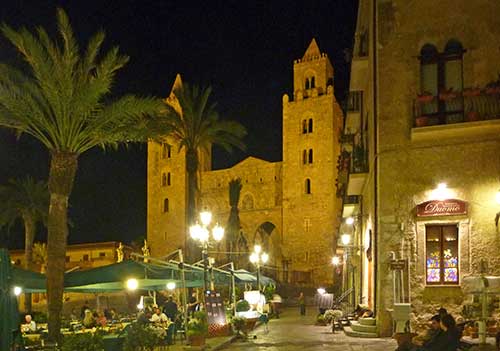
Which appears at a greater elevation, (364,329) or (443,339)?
(443,339)

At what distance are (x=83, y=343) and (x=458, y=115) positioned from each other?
35.0 ft

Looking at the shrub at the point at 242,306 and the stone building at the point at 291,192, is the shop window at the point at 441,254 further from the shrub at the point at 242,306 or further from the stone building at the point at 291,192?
the stone building at the point at 291,192

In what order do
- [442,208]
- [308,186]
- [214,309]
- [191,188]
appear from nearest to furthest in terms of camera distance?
[442,208] → [214,309] → [191,188] → [308,186]

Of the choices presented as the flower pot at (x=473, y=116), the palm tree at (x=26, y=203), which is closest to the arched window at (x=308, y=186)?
the palm tree at (x=26, y=203)

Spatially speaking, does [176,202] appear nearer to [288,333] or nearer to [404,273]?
[288,333]

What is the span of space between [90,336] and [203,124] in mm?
17162

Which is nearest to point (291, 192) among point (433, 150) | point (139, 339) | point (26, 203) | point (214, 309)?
point (26, 203)

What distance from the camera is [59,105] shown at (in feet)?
50.1

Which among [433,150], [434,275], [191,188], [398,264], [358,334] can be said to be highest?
[433,150]

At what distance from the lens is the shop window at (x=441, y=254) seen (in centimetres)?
1611

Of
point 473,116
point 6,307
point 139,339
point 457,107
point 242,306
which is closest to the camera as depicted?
point 6,307

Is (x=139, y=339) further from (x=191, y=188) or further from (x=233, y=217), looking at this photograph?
(x=233, y=217)

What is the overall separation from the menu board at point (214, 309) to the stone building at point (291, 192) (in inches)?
1526

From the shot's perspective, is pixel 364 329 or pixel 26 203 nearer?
pixel 364 329
